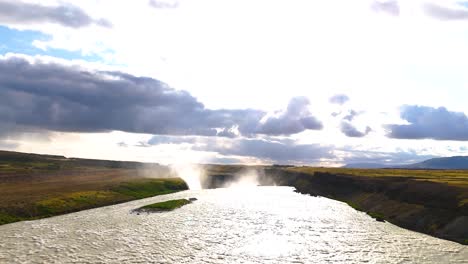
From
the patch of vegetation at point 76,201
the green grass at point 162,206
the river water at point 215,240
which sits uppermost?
the patch of vegetation at point 76,201

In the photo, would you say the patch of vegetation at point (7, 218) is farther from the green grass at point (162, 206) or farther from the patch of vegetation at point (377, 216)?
the patch of vegetation at point (377, 216)

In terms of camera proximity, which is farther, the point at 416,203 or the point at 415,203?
→ the point at 415,203

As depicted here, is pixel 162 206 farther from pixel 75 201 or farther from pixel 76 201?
pixel 75 201

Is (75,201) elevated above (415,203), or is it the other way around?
(415,203)

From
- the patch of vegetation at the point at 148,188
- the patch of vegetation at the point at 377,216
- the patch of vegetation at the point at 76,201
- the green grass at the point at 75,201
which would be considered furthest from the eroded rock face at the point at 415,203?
the patch of vegetation at the point at 76,201

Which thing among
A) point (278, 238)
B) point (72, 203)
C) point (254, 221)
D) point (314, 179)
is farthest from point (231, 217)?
point (314, 179)

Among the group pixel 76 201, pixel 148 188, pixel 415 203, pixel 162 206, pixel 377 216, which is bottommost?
pixel 377 216

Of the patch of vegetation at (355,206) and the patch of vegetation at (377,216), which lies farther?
the patch of vegetation at (355,206)

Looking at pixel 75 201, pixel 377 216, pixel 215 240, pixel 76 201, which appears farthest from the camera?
pixel 76 201

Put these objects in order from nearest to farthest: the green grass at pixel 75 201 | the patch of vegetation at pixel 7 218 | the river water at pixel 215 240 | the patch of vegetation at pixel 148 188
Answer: the river water at pixel 215 240, the patch of vegetation at pixel 7 218, the green grass at pixel 75 201, the patch of vegetation at pixel 148 188

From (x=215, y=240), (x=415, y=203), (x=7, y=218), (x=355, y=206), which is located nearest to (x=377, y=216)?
(x=415, y=203)

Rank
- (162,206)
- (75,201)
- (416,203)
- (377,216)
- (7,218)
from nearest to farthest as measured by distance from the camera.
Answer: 1. (7,218)
2. (416,203)
3. (377,216)
4. (75,201)
5. (162,206)
